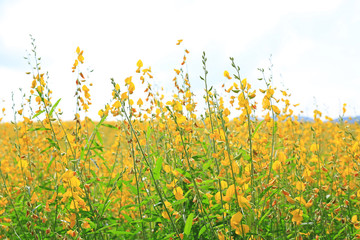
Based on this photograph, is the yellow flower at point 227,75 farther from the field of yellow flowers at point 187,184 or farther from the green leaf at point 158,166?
the green leaf at point 158,166

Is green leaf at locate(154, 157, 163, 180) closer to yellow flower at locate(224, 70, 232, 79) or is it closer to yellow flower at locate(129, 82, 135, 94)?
yellow flower at locate(129, 82, 135, 94)

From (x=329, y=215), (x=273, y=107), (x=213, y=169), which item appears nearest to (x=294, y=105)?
(x=329, y=215)

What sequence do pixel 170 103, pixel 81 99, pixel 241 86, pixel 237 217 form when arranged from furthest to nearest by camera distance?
pixel 81 99 → pixel 170 103 → pixel 241 86 → pixel 237 217

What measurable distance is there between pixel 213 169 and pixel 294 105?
1.91 metres

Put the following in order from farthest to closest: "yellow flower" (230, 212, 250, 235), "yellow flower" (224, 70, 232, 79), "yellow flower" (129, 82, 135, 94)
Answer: "yellow flower" (224, 70, 232, 79) < "yellow flower" (129, 82, 135, 94) < "yellow flower" (230, 212, 250, 235)

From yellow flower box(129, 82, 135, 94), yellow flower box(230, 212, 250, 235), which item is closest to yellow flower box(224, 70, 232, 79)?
yellow flower box(129, 82, 135, 94)

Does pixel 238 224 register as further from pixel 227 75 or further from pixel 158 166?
pixel 227 75

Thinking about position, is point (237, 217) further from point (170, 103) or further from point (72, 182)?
point (72, 182)

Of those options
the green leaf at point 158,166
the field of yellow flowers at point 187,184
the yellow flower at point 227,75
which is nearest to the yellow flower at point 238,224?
the field of yellow flowers at point 187,184

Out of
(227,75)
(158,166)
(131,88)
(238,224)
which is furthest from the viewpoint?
(158,166)

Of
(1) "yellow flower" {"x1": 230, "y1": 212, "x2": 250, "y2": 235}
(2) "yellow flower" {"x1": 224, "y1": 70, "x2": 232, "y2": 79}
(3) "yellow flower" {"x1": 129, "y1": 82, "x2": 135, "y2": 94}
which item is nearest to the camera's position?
(1) "yellow flower" {"x1": 230, "y1": 212, "x2": 250, "y2": 235}

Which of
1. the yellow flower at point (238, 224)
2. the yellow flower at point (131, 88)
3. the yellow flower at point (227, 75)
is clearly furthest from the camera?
the yellow flower at point (227, 75)

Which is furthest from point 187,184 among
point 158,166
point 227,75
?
point 227,75

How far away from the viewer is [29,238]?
102 inches
